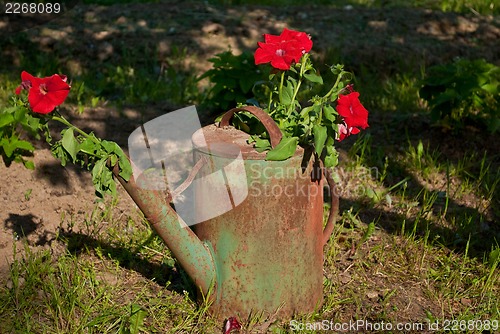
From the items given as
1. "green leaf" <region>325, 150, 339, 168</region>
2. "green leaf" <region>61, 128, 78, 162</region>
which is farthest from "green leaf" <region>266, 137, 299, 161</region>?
"green leaf" <region>61, 128, 78, 162</region>

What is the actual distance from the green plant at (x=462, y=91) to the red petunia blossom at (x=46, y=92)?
2.18m

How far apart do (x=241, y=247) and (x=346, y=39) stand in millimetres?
3313

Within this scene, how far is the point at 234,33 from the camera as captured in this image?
5.50m

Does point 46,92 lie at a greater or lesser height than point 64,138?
greater

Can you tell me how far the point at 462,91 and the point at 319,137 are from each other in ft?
5.57

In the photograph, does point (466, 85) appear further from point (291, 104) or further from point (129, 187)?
point (129, 187)

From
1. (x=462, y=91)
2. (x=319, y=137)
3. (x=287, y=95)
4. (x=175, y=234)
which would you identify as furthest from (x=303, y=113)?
(x=462, y=91)

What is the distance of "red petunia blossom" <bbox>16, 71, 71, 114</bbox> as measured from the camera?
7.24ft

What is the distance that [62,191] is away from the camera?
345cm

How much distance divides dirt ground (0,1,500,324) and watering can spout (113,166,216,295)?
165 cm

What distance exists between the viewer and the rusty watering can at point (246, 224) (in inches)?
95.0

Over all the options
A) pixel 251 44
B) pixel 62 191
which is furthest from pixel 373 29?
pixel 62 191

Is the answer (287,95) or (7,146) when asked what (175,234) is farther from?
(7,146)

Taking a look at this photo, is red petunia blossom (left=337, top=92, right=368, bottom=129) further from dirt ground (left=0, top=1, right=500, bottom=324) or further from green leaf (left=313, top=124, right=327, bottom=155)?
dirt ground (left=0, top=1, right=500, bottom=324)
